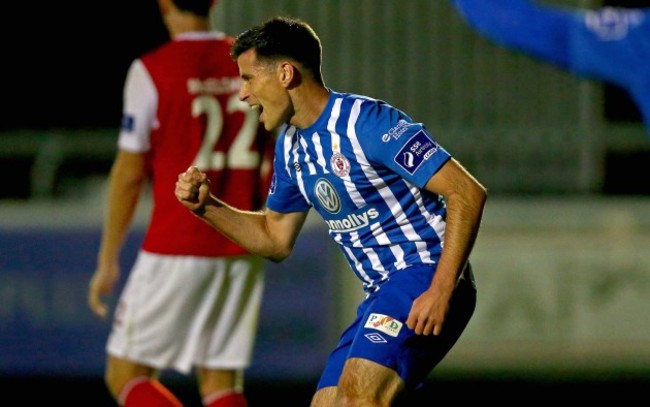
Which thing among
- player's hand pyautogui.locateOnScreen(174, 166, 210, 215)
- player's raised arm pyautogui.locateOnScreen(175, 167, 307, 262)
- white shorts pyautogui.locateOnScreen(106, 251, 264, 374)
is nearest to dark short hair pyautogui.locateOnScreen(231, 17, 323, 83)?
player's hand pyautogui.locateOnScreen(174, 166, 210, 215)

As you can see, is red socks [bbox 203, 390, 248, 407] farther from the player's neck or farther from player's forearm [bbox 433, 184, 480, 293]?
player's forearm [bbox 433, 184, 480, 293]

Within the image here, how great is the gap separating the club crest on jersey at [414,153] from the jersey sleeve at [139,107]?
1563 mm

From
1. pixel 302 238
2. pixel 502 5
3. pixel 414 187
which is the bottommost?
pixel 302 238

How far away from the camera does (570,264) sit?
8.26 m

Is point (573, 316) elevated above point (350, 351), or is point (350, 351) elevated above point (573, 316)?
point (350, 351)

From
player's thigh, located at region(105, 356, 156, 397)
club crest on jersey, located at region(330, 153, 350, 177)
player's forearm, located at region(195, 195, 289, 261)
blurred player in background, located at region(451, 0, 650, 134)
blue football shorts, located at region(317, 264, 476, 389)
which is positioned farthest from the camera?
blurred player in background, located at region(451, 0, 650, 134)

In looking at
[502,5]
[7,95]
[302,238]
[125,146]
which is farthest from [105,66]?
[125,146]

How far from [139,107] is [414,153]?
64.5 inches

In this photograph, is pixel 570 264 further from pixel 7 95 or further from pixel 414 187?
pixel 7 95

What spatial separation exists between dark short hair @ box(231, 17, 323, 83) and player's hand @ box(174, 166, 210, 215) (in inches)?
15.4

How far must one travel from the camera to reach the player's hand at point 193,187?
451 centimetres

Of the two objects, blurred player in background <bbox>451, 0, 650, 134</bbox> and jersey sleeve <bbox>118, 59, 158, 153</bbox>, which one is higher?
jersey sleeve <bbox>118, 59, 158, 153</bbox>

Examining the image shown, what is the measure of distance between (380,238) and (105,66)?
29.4ft

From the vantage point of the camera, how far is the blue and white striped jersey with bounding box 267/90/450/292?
4395 mm
